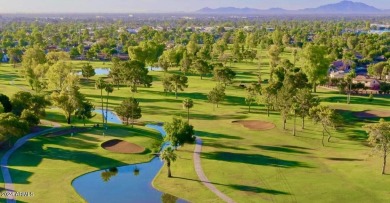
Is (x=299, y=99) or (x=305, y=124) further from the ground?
(x=299, y=99)

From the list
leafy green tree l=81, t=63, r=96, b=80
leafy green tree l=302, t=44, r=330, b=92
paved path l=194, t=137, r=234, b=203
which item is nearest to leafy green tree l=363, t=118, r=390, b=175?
paved path l=194, t=137, r=234, b=203

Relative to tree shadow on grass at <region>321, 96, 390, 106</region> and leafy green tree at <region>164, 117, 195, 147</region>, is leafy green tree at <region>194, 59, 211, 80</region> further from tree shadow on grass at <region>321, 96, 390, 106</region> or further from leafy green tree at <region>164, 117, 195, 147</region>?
leafy green tree at <region>164, 117, 195, 147</region>

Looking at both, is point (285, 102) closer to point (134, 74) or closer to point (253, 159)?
point (253, 159)

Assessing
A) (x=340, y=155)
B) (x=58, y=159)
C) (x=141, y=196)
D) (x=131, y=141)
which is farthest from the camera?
(x=131, y=141)

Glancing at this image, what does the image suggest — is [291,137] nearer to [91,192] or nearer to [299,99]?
[299,99]

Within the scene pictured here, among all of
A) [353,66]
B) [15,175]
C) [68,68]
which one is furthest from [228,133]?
[353,66]

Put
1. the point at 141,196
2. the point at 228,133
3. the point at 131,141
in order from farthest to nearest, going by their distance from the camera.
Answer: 1. the point at 228,133
2. the point at 131,141
3. the point at 141,196

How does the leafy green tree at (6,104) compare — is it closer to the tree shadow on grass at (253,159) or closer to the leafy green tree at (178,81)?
the tree shadow on grass at (253,159)
